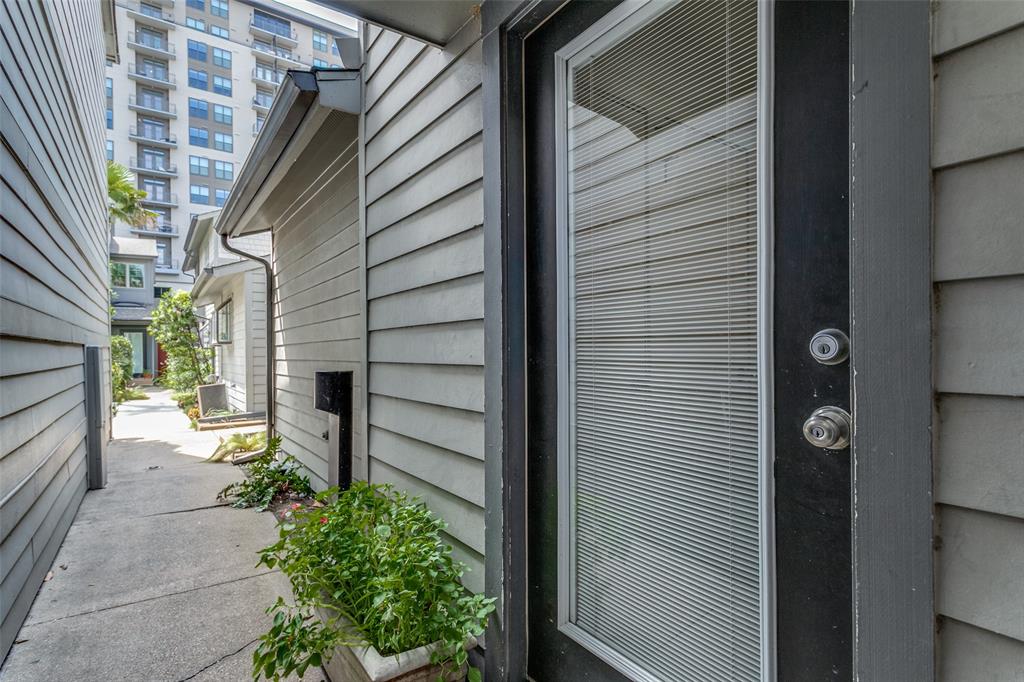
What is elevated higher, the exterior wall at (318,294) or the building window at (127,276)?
the building window at (127,276)

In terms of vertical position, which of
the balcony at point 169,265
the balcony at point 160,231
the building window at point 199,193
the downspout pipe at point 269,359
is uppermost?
the building window at point 199,193

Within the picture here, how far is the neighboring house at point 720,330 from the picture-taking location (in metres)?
0.72

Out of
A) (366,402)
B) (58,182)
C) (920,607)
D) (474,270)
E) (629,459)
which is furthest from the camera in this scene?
(58,182)

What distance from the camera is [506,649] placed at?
152cm

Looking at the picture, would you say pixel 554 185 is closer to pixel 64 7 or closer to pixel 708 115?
pixel 708 115

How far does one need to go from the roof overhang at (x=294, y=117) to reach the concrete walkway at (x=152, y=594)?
2.45m

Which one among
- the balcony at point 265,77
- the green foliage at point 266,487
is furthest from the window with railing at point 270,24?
the green foliage at point 266,487

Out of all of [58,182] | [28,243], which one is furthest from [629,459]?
[58,182]

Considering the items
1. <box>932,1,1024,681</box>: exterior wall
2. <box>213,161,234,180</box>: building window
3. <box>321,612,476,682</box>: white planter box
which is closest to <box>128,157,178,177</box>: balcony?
<box>213,161,234,180</box>: building window

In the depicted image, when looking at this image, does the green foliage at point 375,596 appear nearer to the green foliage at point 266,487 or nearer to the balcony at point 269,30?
the green foliage at point 266,487

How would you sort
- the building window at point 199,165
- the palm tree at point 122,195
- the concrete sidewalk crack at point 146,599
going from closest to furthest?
the concrete sidewalk crack at point 146,599, the palm tree at point 122,195, the building window at point 199,165

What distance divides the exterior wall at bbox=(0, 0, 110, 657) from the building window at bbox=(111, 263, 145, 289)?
1692 cm

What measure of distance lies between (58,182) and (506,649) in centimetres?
368

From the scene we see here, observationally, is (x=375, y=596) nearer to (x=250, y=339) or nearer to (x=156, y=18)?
(x=250, y=339)
